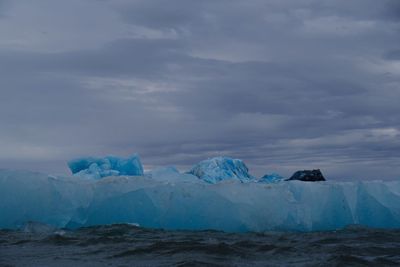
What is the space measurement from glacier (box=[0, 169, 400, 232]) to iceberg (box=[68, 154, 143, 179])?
6310 mm

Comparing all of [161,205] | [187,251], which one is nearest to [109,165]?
[161,205]

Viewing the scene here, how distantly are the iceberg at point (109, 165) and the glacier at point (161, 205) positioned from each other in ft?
20.7

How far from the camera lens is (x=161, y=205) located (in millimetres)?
12930

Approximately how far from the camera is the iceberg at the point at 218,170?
75.0 feet

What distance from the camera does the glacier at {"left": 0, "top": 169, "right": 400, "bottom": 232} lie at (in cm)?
1227

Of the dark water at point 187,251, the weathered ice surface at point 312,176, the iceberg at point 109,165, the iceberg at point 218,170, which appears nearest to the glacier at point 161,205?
the dark water at point 187,251

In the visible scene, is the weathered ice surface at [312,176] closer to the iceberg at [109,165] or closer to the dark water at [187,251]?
the iceberg at [109,165]

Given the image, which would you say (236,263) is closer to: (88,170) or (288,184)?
(288,184)

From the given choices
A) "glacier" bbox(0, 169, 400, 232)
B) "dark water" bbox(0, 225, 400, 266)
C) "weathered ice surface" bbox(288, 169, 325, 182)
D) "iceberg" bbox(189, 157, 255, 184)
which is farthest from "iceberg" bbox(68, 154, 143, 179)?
"weathered ice surface" bbox(288, 169, 325, 182)

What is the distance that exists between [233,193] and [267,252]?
17.0 feet

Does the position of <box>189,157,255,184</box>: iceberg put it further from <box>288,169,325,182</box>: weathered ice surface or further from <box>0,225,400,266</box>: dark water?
<box>0,225,400,266</box>: dark water

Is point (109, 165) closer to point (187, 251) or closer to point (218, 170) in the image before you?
point (218, 170)

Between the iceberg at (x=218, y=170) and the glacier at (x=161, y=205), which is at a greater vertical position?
the iceberg at (x=218, y=170)

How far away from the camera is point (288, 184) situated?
14070mm
